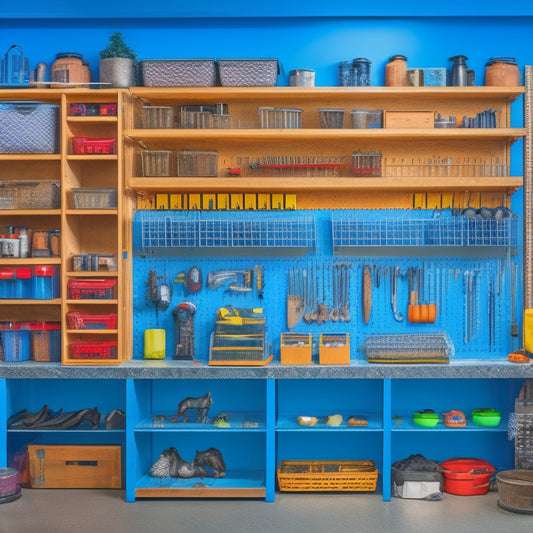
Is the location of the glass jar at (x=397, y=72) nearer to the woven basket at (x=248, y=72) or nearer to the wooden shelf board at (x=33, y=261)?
the woven basket at (x=248, y=72)

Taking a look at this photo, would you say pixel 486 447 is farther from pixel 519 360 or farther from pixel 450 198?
pixel 450 198

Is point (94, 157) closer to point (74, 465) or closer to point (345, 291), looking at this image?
point (345, 291)

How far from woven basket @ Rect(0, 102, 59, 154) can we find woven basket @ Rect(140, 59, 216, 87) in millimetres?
728

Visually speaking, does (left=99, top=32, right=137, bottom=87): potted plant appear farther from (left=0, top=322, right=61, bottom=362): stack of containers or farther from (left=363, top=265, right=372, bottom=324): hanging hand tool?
(left=363, top=265, right=372, bottom=324): hanging hand tool

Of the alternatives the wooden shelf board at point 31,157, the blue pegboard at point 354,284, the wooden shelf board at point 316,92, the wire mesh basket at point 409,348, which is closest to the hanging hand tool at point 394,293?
the blue pegboard at point 354,284

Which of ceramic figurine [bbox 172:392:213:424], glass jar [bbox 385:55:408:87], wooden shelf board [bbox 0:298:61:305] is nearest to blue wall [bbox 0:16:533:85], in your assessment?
glass jar [bbox 385:55:408:87]

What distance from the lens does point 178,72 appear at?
529 centimetres

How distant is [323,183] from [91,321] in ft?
6.32

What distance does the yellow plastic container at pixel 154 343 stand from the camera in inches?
215

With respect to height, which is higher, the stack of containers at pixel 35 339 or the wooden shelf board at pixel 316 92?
the wooden shelf board at pixel 316 92

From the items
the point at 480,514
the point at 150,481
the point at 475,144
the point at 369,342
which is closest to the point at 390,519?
the point at 480,514

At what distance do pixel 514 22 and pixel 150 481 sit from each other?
4305mm

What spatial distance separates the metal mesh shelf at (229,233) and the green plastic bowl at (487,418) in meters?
1.69

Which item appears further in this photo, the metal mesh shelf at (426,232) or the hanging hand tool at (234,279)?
the hanging hand tool at (234,279)
